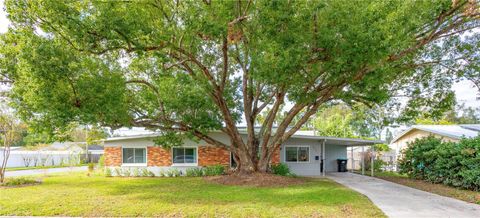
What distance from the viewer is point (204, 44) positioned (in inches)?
562

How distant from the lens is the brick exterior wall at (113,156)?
20.3 metres

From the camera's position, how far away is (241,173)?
1566cm

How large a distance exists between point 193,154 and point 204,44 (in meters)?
8.17

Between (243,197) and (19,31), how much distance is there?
8701 millimetres

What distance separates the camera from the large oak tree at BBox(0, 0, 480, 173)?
918 centimetres

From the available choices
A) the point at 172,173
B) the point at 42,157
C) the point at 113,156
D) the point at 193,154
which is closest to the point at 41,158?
the point at 42,157

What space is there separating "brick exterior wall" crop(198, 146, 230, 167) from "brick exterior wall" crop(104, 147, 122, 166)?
5.04m

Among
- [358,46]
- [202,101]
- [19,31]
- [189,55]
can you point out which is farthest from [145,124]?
[358,46]

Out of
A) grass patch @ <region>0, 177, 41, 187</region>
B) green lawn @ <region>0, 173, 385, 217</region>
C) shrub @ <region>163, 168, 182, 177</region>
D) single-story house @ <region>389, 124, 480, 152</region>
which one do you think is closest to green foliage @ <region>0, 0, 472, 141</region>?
green lawn @ <region>0, 173, 385, 217</region>

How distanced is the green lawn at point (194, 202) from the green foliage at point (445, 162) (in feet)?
16.2

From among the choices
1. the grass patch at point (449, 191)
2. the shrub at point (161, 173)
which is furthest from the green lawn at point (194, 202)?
the shrub at point (161, 173)

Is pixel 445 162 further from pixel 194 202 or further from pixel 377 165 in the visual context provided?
pixel 194 202

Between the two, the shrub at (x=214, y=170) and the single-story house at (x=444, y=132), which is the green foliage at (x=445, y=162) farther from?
the shrub at (x=214, y=170)

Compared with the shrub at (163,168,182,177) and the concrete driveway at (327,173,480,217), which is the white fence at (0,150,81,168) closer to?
the shrub at (163,168,182,177)
